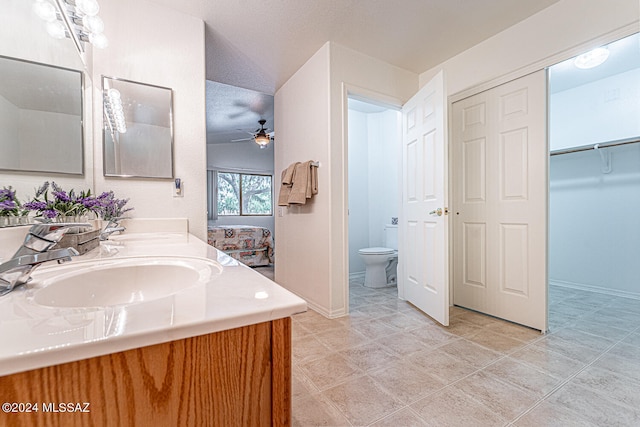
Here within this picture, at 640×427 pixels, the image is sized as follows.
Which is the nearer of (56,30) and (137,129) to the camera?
(56,30)

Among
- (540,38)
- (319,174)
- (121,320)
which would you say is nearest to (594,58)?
(540,38)

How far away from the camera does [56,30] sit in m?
1.15

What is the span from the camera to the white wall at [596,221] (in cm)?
270

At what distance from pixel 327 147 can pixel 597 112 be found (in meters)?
2.85

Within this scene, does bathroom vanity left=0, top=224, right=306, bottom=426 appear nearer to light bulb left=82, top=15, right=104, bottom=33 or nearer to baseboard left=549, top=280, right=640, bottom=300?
light bulb left=82, top=15, right=104, bottom=33

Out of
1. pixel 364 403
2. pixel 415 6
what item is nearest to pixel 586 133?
pixel 415 6

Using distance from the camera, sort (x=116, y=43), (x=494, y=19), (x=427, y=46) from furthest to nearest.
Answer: (x=427, y=46) < (x=494, y=19) < (x=116, y=43)

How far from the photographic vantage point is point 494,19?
81.5 inches

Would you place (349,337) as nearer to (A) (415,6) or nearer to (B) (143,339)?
(B) (143,339)

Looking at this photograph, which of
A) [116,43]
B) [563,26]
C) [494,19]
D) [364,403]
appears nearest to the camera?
[364,403]

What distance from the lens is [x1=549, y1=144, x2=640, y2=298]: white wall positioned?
2699mm

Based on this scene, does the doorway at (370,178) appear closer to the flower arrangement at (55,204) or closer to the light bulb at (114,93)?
the light bulb at (114,93)

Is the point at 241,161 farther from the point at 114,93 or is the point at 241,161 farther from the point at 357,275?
the point at 114,93

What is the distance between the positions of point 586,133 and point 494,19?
1834 mm
